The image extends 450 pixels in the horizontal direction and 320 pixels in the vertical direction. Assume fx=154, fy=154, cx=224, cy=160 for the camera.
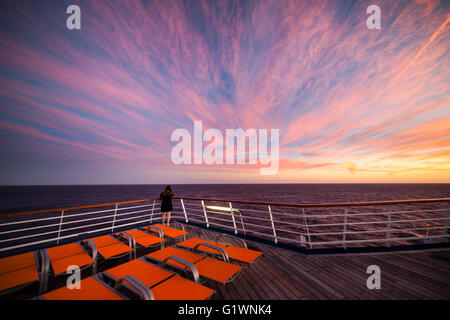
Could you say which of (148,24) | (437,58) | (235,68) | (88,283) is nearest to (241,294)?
(88,283)

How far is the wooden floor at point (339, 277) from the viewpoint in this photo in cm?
193

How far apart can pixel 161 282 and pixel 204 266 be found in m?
0.55

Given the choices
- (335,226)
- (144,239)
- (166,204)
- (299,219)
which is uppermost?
(166,204)

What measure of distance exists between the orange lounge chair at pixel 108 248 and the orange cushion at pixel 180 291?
53.9 inches

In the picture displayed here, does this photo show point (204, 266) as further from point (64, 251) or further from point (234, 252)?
point (64, 251)

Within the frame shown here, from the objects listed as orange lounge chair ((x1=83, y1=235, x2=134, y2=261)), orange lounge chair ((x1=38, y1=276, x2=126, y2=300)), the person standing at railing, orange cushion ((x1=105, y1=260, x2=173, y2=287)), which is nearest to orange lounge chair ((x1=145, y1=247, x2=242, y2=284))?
orange cushion ((x1=105, y1=260, x2=173, y2=287))

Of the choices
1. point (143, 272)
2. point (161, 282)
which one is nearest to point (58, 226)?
point (143, 272)

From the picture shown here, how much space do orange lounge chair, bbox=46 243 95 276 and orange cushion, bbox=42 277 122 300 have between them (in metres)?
0.76

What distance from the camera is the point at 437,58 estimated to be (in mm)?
4027

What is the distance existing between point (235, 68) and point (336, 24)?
310 cm

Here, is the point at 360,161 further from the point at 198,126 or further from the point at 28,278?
the point at 28,278

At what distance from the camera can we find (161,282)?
67.5 inches
